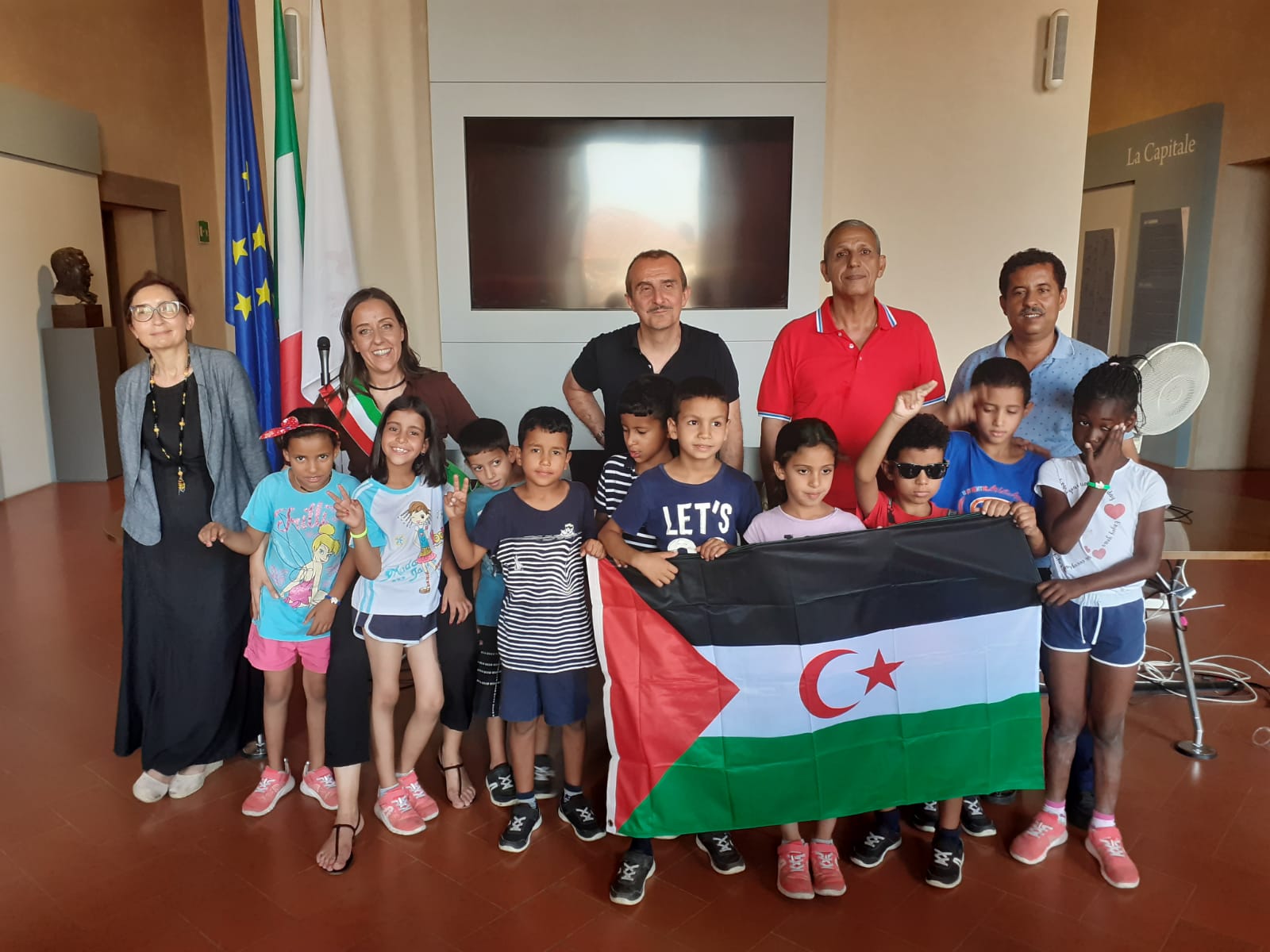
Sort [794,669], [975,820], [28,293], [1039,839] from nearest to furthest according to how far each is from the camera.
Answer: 1. [794,669]
2. [1039,839]
3. [975,820]
4. [28,293]

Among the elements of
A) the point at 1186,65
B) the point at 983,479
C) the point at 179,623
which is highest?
the point at 1186,65

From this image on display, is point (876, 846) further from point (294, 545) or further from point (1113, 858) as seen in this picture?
point (294, 545)

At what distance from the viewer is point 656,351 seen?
9.96 ft

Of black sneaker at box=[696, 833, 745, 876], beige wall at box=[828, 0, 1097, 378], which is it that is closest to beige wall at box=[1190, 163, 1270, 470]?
beige wall at box=[828, 0, 1097, 378]

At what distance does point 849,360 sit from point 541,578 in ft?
3.92

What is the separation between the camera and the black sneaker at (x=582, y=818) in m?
2.81

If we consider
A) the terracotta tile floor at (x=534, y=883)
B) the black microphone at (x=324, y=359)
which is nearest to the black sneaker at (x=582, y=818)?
the terracotta tile floor at (x=534, y=883)

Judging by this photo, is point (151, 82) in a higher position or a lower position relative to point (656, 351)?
A: higher

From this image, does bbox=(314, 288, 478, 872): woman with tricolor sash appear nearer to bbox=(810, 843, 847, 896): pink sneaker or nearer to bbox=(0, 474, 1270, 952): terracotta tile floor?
bbox=(0, 474, 1270, 952): terracotta tile floor

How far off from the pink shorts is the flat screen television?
253 centimetres

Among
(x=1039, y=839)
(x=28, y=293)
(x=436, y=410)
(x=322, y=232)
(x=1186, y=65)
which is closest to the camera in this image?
(x=1039, y=839)

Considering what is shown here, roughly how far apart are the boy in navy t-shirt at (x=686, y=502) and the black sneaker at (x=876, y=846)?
2.01 ft

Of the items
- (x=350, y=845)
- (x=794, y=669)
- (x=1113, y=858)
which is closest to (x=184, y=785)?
(x=350, y=845)

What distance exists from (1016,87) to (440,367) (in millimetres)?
3468
